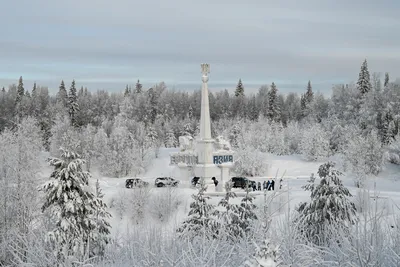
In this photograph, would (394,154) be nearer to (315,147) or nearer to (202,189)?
(315,147)

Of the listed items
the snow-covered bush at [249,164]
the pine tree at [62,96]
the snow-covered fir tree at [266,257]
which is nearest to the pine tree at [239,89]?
the pine tree at [62,96]

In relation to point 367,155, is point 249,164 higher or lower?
lower

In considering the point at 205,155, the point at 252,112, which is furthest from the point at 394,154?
the point at 252,112

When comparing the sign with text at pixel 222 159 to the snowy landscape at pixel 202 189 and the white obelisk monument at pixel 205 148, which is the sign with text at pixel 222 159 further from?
the snowy landscape at pixel 202 189

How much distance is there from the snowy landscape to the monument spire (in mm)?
267

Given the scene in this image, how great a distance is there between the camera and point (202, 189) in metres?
19.4

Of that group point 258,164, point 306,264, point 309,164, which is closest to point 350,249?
point 306,264

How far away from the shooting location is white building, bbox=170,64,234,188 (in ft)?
104

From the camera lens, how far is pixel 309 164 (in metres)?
51.3

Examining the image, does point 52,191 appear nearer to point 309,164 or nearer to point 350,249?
point 350,249

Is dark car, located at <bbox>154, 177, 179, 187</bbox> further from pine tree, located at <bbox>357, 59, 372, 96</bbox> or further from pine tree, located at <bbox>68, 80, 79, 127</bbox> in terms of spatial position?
pine tree, located at <bbox>68, 80, 79, 127</bbox>

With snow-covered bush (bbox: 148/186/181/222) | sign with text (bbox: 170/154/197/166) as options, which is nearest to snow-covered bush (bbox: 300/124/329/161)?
sign with text (bbox: 170/154/197/166)

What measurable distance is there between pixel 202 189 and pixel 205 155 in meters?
12.7

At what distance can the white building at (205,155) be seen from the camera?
3178 cm
